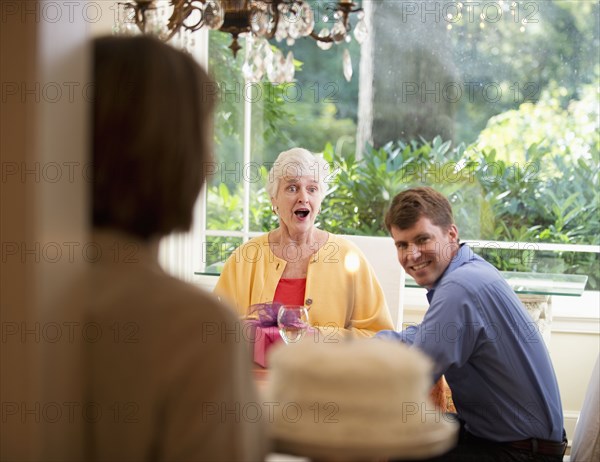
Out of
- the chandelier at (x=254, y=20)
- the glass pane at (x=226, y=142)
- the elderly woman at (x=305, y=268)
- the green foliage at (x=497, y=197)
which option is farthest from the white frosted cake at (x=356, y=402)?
the glass pane at (x=226, y=142)

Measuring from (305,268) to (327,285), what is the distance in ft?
0.47

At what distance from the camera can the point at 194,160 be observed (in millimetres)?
1058

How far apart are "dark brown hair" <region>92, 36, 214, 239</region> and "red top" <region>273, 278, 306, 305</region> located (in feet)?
7.75

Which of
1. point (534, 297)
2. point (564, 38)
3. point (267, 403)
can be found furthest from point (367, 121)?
point (267, 403)

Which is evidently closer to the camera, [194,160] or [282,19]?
[194,160]

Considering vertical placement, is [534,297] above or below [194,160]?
below

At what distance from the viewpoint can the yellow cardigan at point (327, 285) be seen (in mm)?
3338

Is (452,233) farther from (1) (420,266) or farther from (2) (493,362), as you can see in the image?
(2) (493,362)

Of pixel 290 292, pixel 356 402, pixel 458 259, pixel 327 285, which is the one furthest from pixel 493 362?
pixel 356 402

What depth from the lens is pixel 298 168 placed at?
359cm

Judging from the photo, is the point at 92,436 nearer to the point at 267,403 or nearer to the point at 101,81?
the point at 267,403

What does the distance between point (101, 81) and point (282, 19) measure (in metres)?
1.95

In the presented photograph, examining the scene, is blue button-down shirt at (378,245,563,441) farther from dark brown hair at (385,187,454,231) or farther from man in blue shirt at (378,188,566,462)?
dark brown hair at (385,187,454,231)

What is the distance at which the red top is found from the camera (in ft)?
11.2
